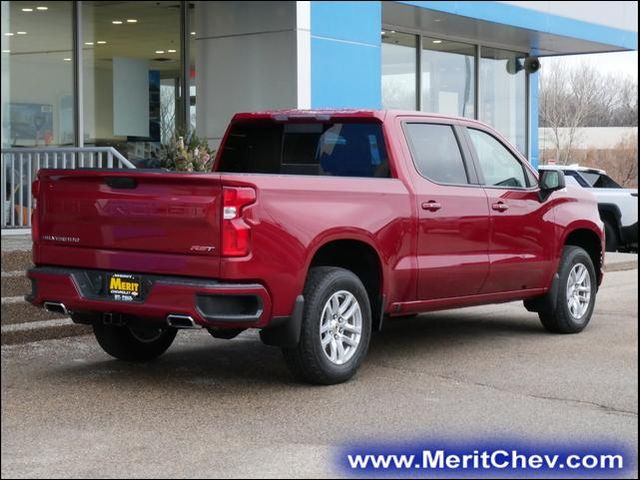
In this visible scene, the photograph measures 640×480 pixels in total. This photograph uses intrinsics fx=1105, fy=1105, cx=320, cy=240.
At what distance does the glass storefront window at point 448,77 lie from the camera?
22250 millimetres

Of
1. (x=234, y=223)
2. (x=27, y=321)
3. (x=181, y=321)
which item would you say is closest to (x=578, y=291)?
(x=234, y=223)

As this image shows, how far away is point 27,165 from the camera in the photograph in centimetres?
1346

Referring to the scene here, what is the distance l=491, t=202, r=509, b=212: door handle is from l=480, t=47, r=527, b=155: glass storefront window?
14982 mm

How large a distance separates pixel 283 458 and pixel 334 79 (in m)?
10.5

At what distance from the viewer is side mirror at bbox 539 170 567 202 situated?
9.55 metres

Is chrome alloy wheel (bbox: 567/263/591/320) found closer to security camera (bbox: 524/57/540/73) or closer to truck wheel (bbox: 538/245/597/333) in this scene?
truck wheel (bbox: 538/245/597/333)

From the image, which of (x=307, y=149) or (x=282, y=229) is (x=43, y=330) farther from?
(x=282, y=229)

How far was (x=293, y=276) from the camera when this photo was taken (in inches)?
281

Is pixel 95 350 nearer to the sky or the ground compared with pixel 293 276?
nearer to the ground

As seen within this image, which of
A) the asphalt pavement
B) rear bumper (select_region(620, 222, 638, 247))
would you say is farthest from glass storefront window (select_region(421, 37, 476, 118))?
the asphalt pavement

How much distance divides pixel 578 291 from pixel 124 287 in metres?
4.77

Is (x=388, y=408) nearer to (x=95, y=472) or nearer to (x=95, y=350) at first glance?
(x=95, y=472)

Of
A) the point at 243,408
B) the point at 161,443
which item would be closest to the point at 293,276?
the point at 243,408

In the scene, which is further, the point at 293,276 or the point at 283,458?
the point at 293,276
